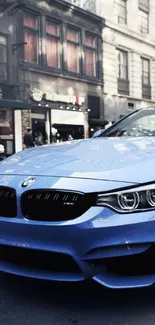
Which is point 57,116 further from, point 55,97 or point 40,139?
point 40,139

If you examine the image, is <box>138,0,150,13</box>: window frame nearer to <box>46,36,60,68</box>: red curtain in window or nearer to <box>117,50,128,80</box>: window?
<box>117,50,128,80</box>: window

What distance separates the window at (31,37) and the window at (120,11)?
6.80m

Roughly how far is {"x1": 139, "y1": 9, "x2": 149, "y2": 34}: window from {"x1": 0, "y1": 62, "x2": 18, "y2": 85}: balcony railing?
1205 centimetres

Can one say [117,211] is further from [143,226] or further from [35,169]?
[35,169]

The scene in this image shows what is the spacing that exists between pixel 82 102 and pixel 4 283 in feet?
60.2

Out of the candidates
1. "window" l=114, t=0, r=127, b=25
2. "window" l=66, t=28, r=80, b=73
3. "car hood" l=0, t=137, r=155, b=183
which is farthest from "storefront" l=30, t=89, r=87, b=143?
"car hood" l=0, t=137, r=155, b=183

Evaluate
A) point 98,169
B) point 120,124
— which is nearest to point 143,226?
point 98,169

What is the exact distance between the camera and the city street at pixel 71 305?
2.53 m

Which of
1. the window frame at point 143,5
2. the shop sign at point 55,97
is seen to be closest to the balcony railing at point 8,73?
the shop sign at point 55,97

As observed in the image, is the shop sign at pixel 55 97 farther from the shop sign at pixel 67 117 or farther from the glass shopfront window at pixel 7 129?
the glass shopfront window at pixel 7 129

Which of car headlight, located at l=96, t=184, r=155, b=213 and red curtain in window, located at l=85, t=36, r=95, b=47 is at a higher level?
red curtain in window, located at l=85, t=36, r=95, b=47

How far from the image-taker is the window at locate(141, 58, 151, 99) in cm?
2625

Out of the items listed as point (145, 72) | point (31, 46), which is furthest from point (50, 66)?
point (145, 72)

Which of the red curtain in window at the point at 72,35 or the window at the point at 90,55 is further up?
the red curtain in window at the point at 72,35
